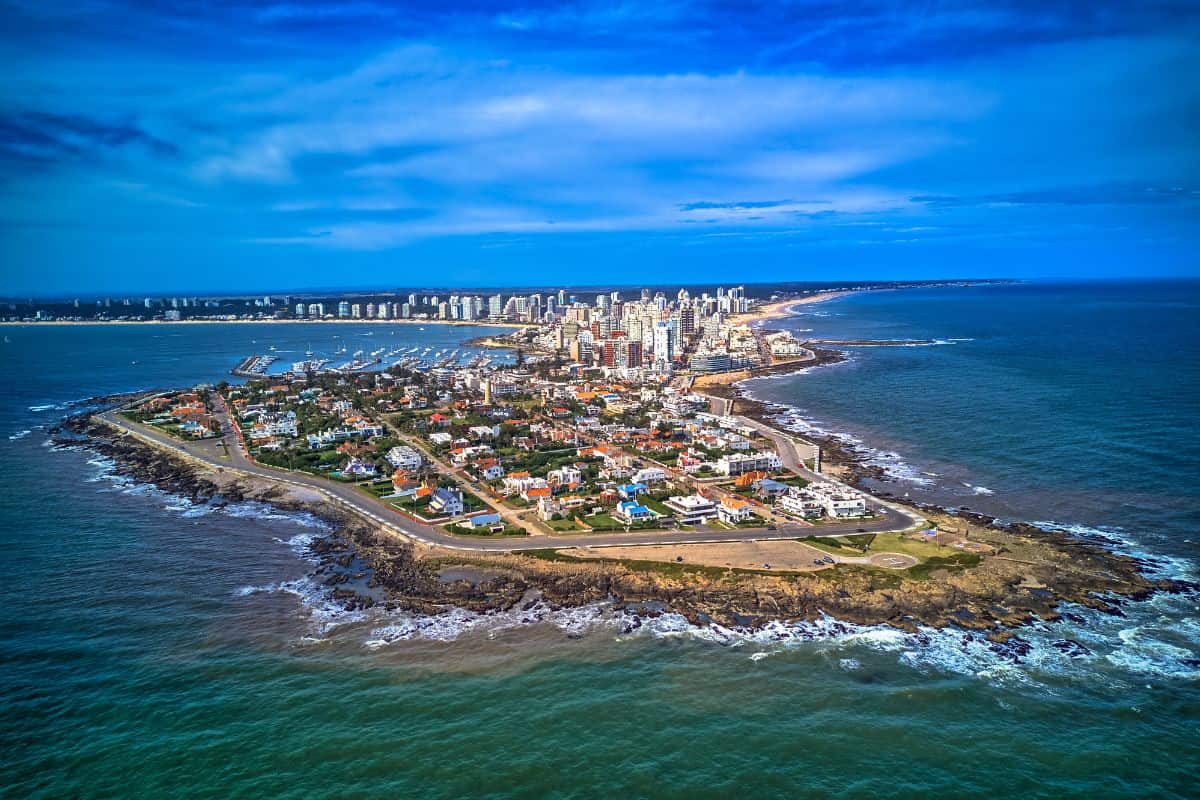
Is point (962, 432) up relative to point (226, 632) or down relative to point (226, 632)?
up

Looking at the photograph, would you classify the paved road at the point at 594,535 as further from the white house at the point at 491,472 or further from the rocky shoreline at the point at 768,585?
the white house at the point at 491,472

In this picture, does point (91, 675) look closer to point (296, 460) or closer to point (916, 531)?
point (296, 460)

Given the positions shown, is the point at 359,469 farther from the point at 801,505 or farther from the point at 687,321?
the point at 687,321

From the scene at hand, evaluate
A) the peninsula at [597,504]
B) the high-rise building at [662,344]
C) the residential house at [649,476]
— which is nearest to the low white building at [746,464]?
the peninsula at [597,504]

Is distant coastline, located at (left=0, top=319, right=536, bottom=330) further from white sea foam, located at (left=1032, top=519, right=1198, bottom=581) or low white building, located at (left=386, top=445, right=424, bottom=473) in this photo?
white sea foam, located at (left=1032, top=519, right=1198, bottom=581)

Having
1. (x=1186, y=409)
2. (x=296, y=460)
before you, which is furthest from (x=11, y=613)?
(x=1186, y=409)

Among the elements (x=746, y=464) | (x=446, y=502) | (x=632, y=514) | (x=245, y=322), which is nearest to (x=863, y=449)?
(x=746, y=464)
